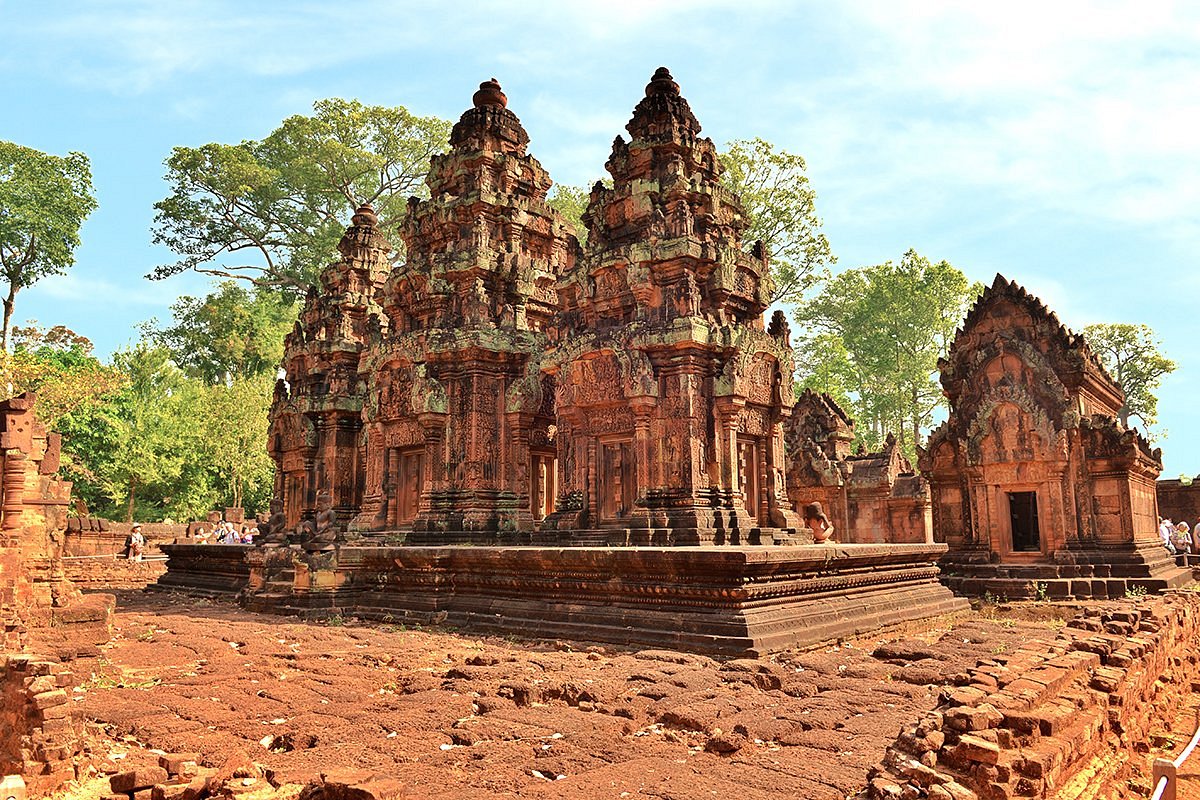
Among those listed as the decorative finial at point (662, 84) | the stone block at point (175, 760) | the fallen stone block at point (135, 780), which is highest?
the decorative finial at point (662, 84)

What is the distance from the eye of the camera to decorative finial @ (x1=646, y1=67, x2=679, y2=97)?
12828 mm

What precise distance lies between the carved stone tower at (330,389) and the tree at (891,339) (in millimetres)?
19961

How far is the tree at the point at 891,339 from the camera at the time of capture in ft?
110

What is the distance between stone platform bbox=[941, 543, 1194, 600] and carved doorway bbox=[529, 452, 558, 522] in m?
7.26

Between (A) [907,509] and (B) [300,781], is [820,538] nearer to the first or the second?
(A) [907,509]

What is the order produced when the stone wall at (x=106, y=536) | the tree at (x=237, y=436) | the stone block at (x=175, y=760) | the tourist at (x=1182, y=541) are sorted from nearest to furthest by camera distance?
the stone block at (x=175, y=760)
the tourist at (x=1182, y=541)
the stone wall at (x=106, y=536)
the tree at (x=237, y=436)

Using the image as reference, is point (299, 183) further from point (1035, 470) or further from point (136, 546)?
point (1035, 470)

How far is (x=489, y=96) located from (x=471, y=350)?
5.30m

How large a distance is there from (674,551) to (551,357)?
18.3ft

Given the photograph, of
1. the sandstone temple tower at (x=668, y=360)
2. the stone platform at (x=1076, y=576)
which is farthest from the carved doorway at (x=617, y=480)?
→ the stone platform at (x=1076, y=576)

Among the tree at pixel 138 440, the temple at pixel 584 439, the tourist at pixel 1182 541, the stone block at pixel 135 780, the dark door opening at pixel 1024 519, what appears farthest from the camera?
the tree at pixel 138 440

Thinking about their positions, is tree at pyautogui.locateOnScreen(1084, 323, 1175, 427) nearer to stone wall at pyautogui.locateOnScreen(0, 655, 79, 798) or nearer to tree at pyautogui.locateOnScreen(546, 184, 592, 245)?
tree at pyautogui.locateOnScreen(546, 184, 592, 245)

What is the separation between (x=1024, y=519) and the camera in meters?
15.7

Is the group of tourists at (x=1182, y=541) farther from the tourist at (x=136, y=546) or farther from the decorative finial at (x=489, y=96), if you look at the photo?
the tourist at (x=136, y=546)
